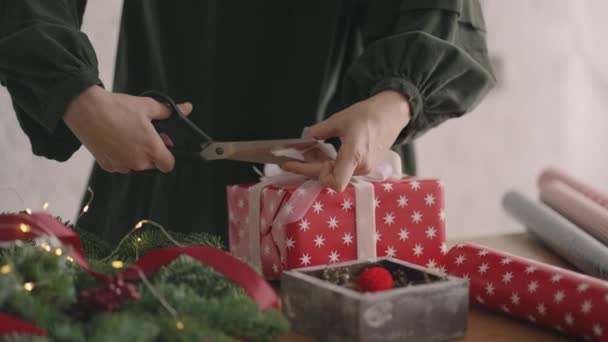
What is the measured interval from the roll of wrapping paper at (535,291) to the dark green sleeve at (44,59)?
35 cm

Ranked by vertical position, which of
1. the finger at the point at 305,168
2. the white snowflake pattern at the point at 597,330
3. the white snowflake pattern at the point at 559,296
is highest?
the finger at the point at 305,168

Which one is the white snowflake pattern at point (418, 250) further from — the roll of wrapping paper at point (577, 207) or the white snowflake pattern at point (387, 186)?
the roll of wrapping paper at point (577, 207)

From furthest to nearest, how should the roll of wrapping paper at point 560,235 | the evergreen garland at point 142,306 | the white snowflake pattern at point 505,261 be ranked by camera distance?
the roll of wrapping paper at point 560,235, the white snowflake pattern at point 505,261, the evergreen garland at point 142,306

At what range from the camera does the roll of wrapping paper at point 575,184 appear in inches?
33.9

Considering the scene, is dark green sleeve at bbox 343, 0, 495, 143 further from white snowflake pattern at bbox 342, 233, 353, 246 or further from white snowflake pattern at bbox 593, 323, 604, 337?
white snowflake pattern at bbox 593, 323, 604, 337

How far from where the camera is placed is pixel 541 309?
1.70 ft

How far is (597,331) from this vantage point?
48 centimetres

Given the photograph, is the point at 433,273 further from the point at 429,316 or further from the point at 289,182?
the point at 289,182

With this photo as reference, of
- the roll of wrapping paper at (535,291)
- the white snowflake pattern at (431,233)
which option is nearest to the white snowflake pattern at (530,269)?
the roll of wrapping paper at (535,291)

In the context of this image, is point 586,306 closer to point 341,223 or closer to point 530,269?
point 530,269

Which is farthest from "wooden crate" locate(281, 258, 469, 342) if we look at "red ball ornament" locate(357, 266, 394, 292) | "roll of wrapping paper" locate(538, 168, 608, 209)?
"roll of wrapping paper" locate(538, 168, 608, 209)

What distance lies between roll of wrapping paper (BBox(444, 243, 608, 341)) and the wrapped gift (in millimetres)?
52

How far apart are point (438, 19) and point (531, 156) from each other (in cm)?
95

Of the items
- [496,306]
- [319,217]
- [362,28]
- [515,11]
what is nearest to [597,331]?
[496,306]
